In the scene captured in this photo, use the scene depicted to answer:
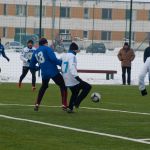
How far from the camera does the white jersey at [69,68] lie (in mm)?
19531

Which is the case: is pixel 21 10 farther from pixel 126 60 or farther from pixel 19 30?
pixel 126 60

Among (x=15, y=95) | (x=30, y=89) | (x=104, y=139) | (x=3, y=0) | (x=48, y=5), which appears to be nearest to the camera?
(x=104, y=139)

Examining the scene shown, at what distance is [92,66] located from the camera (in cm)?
4806

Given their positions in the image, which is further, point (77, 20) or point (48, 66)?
point (77, 20)

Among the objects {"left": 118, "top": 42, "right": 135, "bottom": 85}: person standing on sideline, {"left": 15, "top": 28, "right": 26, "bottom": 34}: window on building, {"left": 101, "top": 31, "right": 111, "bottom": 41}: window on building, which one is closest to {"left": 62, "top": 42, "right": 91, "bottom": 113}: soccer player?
{"left": 118, "top": 42, "right": 135, "bottom": 85}: person standing on sideline

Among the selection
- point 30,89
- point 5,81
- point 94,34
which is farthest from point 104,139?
point 94,34

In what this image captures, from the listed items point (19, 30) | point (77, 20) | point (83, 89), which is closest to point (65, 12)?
point (77, 20)

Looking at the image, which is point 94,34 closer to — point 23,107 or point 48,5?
point 48,5

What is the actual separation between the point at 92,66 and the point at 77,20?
5.57m

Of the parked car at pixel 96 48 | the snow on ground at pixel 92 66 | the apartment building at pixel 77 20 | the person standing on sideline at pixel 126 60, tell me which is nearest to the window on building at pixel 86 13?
the apartment building at pixel 77 20

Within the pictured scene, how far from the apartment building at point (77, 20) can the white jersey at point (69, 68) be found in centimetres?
2323

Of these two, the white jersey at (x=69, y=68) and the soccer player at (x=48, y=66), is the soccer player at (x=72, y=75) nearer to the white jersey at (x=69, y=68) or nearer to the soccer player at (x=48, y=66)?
the white jersey at (x=69, y=68)

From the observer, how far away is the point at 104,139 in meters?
14.4

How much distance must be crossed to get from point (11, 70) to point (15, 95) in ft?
59.4
